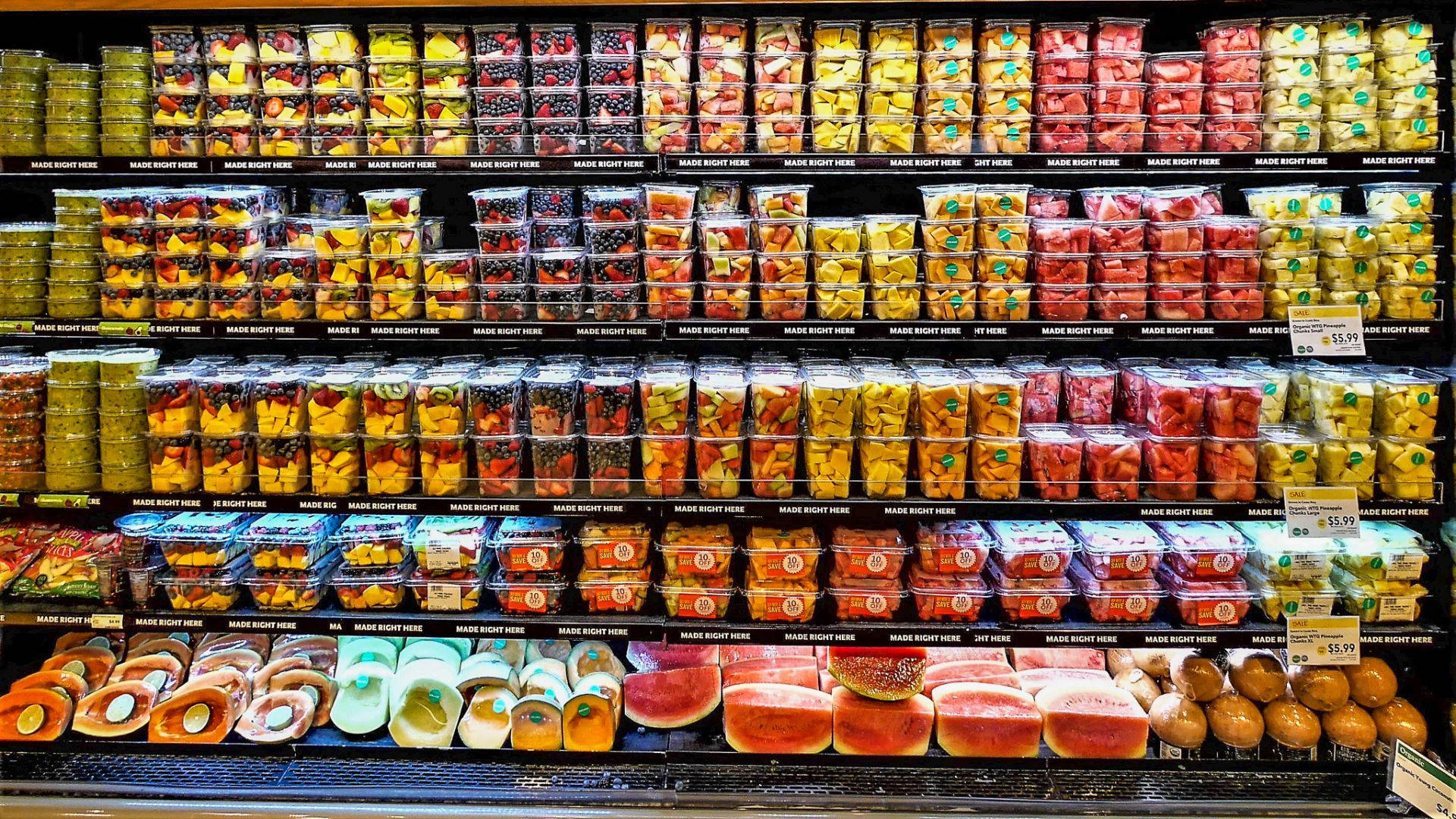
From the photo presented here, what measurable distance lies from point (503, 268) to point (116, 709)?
1778 mm

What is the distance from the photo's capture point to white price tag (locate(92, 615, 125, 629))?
2.75m

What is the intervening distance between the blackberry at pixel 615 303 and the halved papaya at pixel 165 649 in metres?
1.79

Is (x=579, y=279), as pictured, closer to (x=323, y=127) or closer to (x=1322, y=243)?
(x=323, y=127)

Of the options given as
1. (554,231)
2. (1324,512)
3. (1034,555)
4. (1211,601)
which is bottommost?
(1211,601)

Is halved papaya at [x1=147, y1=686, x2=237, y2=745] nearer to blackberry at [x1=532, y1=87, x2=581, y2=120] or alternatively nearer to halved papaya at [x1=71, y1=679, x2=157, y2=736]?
halved papaya at [x1=71, y1=679, x2=157, y2=736]

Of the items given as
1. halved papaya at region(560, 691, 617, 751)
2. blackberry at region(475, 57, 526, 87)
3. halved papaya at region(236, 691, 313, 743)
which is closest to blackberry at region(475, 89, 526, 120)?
blackberry at region(475, 57, 526, 87)

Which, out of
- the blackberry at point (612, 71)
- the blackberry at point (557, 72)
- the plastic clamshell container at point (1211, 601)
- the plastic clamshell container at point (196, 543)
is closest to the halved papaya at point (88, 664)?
the plastic clamshell container at point (196, 543)

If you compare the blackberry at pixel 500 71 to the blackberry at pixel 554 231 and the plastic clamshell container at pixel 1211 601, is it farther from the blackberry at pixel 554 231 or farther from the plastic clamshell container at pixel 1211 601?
the plastic clamshell container at pixel 1211 601

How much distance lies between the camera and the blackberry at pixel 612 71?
260cm

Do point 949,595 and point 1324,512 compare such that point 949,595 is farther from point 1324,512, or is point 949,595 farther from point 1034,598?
point 1324,512

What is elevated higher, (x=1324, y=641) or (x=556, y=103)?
(x=556, y=103)

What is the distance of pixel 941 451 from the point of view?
2.62 m

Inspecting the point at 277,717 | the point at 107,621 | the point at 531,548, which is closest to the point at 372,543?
the point at 531,548

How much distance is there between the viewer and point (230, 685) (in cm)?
284
